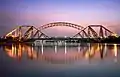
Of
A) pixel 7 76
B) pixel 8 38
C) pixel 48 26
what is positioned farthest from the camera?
pixel 48 26

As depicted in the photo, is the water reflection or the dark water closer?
the dark water

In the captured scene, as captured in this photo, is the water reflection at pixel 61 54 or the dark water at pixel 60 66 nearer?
the dark water at pixel 60 66

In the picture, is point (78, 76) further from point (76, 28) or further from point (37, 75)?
point (76, 28)

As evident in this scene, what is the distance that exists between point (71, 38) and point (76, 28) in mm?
6768

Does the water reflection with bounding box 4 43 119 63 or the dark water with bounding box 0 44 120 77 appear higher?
the dark water with bounding box 0 44 120 77

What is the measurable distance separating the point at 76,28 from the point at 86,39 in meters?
6.50

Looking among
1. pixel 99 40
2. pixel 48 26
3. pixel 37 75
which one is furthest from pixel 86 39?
pixel 37 75

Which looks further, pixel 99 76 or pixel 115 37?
pixel 115 37

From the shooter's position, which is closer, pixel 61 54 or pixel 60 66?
pixel 60 66

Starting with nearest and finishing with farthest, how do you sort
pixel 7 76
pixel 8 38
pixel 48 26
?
pixel 7 76 → pixel 8 38 → pixel 48 26

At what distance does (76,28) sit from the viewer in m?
90.1

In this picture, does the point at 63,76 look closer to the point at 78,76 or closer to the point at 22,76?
the point at 78,76

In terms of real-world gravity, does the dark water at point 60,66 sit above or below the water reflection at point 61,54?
above

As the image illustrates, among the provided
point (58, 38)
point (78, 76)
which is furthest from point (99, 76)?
point (58, 38)
